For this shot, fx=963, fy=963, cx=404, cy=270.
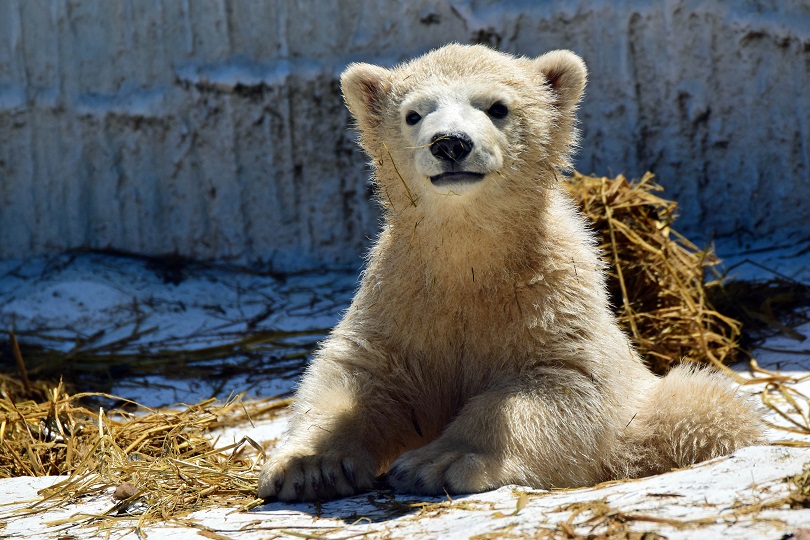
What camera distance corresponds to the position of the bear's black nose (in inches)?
123

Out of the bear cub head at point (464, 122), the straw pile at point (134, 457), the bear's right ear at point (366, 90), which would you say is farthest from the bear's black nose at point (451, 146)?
the straw pile at point (134, 457)

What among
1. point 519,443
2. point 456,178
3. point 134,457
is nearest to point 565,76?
point 456,178

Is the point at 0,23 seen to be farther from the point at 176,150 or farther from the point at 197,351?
the point at 197,351

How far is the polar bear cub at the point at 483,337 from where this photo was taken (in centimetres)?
319

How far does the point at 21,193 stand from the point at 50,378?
2.32 meters

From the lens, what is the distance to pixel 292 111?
7078mm

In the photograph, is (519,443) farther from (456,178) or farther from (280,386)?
(280,386)

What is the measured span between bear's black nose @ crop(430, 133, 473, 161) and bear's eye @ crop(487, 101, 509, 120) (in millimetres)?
368

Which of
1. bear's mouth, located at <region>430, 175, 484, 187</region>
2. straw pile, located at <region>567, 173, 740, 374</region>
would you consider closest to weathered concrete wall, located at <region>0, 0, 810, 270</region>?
straw pile, located at <region>567, 173, 740, 374</region>

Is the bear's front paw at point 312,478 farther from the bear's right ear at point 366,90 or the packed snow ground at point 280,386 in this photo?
the bear's right ear at point 366,90

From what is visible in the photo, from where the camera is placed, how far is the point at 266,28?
7039mm

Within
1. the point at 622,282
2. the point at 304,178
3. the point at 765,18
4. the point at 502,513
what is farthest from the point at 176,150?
the point at 502,513

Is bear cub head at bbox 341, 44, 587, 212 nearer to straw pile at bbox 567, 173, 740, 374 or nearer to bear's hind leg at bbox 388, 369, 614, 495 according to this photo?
bear's hind leg at bbox 388, 369, 614, 495

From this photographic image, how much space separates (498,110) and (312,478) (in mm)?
1454
